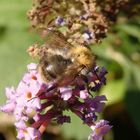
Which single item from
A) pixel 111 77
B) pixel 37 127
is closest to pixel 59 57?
pixel 37 127

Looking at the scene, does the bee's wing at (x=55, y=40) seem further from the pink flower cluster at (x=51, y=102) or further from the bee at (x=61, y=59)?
the pink flower cluster at (x=51, y=102)

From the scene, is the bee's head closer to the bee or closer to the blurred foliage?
the bee

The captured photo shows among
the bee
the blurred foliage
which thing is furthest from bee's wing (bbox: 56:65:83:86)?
the blurred foliage

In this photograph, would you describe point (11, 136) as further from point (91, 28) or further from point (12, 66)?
point (91, 28)

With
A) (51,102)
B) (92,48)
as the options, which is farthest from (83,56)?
(92,48)

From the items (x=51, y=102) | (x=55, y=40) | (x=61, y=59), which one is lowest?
(x=51, y=102)

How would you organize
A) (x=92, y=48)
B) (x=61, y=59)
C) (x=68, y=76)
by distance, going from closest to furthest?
1. (x=68, y=76)
2. (x=61, y=59)
3. (x=92, y=48)

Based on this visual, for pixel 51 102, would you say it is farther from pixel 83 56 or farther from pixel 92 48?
pixel 92 48
